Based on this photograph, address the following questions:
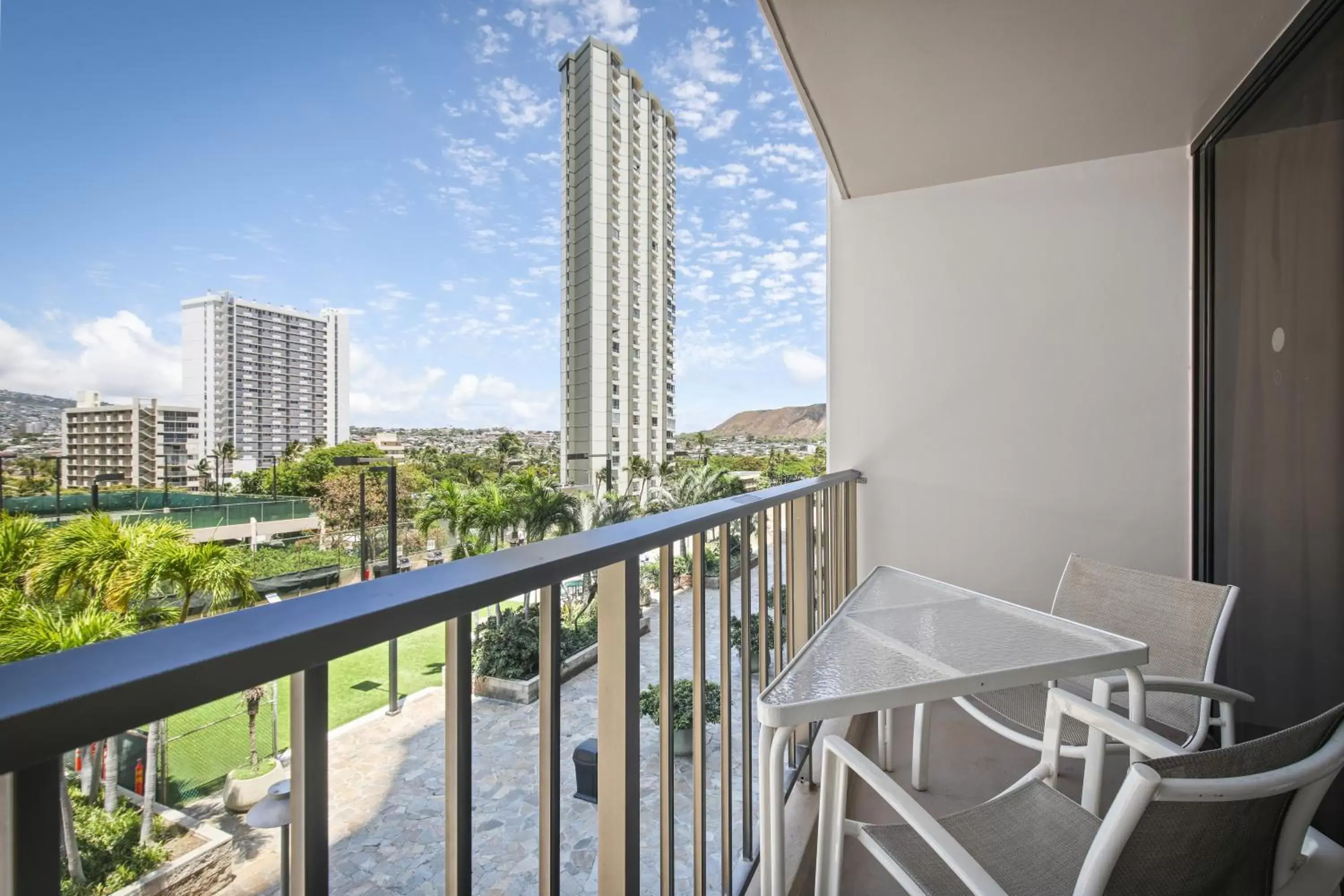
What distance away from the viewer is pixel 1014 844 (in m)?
1.09

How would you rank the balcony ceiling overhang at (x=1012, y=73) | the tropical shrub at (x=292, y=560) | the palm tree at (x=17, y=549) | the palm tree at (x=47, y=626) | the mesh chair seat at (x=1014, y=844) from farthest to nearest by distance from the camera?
the tropical shrub at (x=292, y=560), the palm tree at (x=17, y=549), the palm tree at (x=47, y=626), the balcony ceiling overhang at (x=1012, y=73), the mesh chair seat at (x=1014, y=844)

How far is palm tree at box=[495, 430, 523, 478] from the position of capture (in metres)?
32.9

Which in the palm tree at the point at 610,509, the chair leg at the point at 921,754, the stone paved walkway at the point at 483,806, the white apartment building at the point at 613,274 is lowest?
the stone paved walkway at the point at 483,806

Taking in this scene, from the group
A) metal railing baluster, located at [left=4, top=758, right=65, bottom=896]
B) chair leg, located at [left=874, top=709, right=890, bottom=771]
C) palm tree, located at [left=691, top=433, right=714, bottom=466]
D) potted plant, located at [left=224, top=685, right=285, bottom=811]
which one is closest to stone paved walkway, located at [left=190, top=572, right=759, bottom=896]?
potted plant, located at [left=224, top=685, right=285, bottom=811]

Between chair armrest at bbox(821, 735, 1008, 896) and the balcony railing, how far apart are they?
30cm

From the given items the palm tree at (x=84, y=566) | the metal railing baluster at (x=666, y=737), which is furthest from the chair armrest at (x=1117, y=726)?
the palm tree at (x=84, y=566)

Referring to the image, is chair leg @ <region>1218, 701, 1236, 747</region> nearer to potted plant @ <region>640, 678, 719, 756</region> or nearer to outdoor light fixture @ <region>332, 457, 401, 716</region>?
potted plant @ <region>640, 678, 719, 756</region>

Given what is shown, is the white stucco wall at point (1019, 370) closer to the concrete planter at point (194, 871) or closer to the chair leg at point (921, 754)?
the chair leg at point (921, 754)

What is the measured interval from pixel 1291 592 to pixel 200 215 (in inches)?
1898

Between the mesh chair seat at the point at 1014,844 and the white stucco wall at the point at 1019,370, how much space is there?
186 centimetres

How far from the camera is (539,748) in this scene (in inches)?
29.6

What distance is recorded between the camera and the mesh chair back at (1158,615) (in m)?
1.71

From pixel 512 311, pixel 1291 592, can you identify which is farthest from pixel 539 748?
pixel 512 311

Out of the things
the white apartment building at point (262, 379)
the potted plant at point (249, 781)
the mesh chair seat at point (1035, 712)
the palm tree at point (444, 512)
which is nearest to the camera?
the mesh chair seat at point (1035, 712)
